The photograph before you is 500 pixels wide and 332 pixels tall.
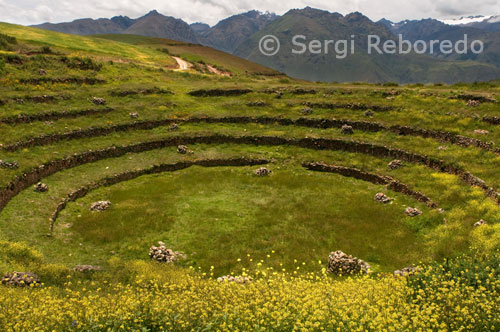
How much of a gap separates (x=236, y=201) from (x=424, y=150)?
71.2ft

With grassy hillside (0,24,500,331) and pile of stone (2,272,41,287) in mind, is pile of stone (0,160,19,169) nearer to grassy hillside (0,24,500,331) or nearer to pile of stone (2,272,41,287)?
grassy hillside (0,24,500,331)

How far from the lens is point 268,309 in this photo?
12.5 m

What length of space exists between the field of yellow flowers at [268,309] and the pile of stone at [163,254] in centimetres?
698

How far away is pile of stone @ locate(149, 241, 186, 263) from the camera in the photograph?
70.4 feet

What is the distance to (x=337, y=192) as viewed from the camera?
32.7 metres

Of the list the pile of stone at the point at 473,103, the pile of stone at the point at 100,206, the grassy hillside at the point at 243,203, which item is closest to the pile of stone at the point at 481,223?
the grassy hillside at the point at 243,203

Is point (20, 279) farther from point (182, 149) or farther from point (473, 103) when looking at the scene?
point (473, 103)

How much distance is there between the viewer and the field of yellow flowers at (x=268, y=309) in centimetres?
1154

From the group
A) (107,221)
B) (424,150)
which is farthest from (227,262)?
(424,150)

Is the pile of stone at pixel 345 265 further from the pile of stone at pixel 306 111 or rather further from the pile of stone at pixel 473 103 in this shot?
the pile of stone at pixel 473 103

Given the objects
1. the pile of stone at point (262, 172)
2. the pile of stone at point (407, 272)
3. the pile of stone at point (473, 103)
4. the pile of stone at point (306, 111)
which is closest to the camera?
the pile of stone at point (407, 272)

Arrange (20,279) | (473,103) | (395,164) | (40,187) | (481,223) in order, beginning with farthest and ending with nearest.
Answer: (473,103), (395,164), (40,187), (481,223), (20,279)

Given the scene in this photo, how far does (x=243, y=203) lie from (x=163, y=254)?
10.4 meters

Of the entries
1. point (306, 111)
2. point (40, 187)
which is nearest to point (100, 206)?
point (40, 187)
